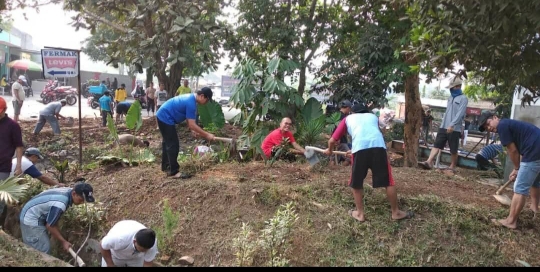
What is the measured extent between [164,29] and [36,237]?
6958mm

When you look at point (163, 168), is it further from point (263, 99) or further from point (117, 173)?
point (263, 99)

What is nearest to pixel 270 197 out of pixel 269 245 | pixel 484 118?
pixel 269 245

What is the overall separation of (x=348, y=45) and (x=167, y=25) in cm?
474

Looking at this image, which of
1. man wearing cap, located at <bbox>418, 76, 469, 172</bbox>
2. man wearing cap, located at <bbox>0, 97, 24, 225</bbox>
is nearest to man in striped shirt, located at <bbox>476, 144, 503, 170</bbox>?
man wearing cap, located at <bbox>418, 76, 469, 172</bbox>

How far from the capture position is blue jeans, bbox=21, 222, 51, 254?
4547mm

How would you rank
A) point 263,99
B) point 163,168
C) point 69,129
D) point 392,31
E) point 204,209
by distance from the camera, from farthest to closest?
point 69,129, point 392,31, point 263,99, point 163,168, point 204,209

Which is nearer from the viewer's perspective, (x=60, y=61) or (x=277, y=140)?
(x=277, y=140)

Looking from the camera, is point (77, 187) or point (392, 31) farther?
point (392, 31)

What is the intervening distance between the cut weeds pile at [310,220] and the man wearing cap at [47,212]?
404 millimetres

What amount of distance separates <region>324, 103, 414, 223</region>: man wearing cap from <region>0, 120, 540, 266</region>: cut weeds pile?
0.52 feet

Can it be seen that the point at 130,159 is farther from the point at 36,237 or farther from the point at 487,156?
the point at 487,156

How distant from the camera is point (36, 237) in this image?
4.56 metres

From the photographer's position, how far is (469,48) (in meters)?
3.84
